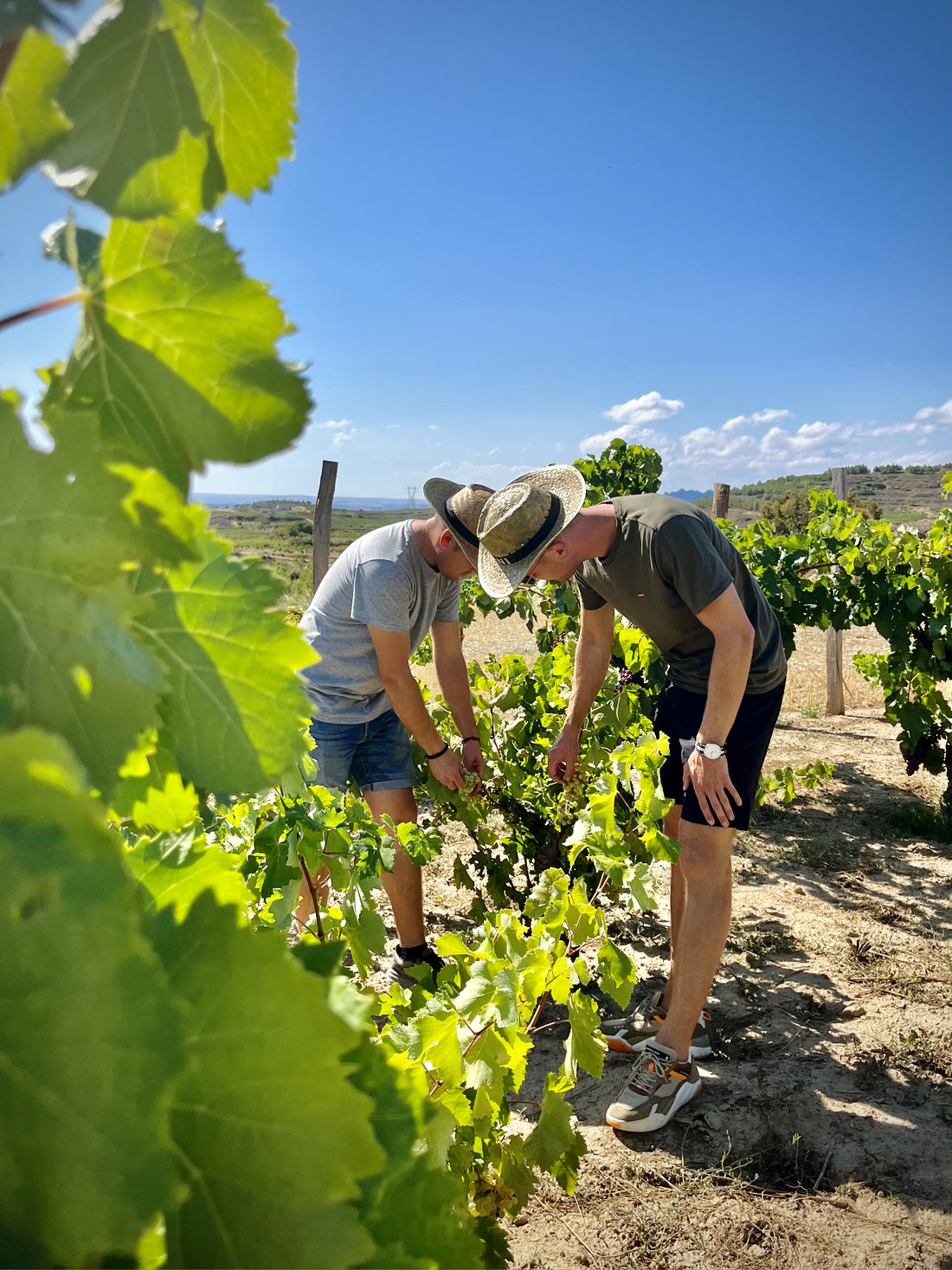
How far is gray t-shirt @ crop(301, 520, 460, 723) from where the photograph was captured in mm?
3621

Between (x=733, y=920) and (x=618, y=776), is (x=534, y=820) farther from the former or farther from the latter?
(x=618, y=776)

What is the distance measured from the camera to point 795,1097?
342cm

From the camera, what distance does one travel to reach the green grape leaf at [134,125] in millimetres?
345

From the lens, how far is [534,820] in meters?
4.52

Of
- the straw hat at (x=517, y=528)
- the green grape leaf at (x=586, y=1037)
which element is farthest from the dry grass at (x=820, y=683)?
the green grape leaf at (x=586, y=1037)

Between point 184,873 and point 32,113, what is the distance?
0.35 metres

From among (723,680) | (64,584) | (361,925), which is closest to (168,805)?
(64,584)

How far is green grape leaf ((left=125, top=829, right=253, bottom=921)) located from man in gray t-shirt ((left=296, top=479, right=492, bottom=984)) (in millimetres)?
3094

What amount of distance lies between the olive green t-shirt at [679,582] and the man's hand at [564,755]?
64cm

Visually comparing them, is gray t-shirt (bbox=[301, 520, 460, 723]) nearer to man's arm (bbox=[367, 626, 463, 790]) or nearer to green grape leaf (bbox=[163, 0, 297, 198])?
man's arm (bbox=[367, 626, 463, 790])

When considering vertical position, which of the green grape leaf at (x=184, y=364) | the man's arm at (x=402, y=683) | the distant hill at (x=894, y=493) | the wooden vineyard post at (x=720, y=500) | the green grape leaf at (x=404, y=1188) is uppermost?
the distant hill at (x=894, y=493)

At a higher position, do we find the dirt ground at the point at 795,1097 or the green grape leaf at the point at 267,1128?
the green grape leaf at the point at 267,1128

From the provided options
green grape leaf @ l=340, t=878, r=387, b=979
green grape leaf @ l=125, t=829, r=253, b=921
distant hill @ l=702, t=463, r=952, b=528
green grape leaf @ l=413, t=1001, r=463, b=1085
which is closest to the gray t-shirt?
green grape leaf @ l=340, t=878, r=387, b=979

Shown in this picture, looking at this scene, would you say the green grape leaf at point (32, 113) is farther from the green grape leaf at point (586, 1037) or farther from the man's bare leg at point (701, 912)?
the man's bare leg at point (701, 912)
